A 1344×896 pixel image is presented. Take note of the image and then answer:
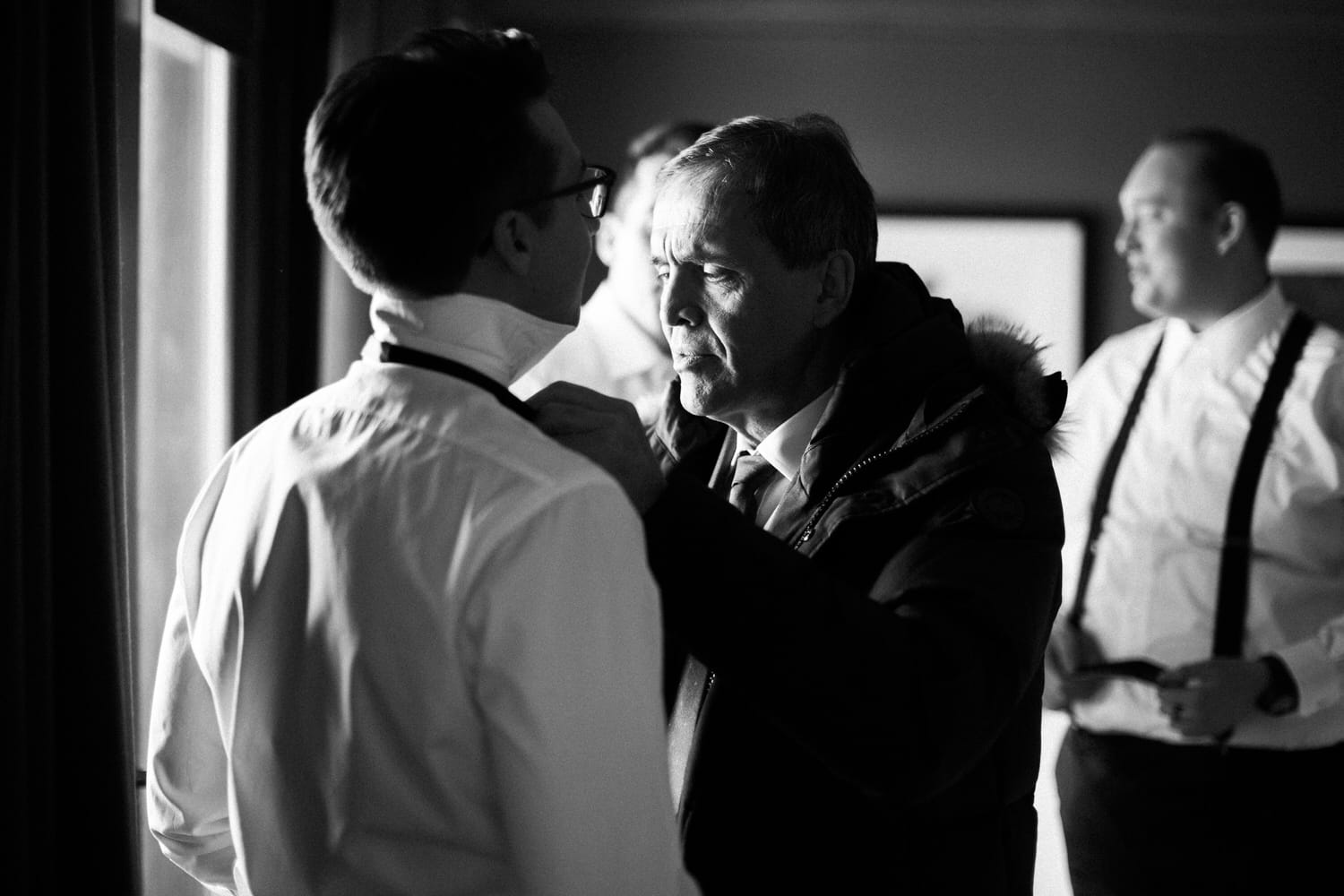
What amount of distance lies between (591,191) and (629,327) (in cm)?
177

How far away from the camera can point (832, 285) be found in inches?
59.4

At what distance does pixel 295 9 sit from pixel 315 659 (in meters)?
2.47

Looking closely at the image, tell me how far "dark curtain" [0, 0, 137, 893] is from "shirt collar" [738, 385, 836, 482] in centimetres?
86

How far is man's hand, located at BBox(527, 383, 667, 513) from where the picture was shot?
3.61 feet

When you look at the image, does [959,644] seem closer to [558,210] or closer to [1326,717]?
[558,210]

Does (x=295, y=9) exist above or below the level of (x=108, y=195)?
above

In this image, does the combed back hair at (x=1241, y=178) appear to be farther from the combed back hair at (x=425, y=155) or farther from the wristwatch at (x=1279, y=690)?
the combed back hair at (x=425, y=155)

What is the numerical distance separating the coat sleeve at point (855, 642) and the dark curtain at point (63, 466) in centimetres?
86

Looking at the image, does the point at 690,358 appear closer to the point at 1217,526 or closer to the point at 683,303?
the point at 683,303

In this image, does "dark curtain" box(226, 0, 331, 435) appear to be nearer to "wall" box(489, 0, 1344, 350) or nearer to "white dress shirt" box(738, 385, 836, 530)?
"wall" box(489, 0, 1344, 350)

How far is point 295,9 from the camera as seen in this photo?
10.0ft

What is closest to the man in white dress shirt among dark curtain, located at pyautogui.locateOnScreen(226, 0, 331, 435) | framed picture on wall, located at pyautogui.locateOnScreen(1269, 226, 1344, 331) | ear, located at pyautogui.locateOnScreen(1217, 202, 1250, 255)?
ear, located at pyautogui.locateOnScreen(1217, 202, 1250, 255)

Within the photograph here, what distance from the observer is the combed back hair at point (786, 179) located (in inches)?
57.8

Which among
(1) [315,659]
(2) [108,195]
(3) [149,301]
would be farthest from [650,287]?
(1) [315,659]
